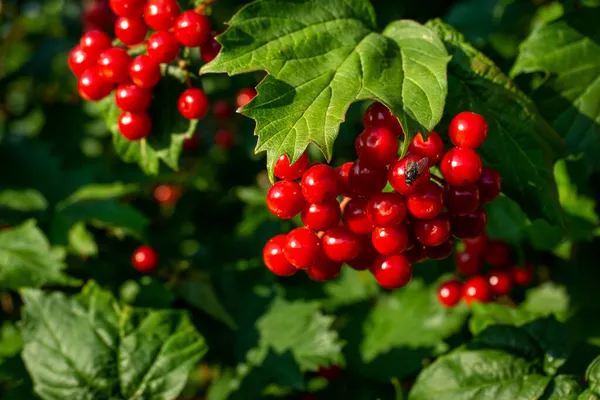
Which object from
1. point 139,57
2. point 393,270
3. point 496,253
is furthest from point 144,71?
point 496,253

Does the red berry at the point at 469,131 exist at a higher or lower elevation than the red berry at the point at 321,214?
higher

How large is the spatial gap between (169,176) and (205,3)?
1.71 m

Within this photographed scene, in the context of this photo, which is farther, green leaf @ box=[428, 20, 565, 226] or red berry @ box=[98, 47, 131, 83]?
red berry @ box=[98, 47, 131, 83]

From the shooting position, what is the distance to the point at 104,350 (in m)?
2.16

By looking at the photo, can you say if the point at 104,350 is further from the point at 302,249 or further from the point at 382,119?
the point at 382,119

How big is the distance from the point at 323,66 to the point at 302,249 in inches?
19.7

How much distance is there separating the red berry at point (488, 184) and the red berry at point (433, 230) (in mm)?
121

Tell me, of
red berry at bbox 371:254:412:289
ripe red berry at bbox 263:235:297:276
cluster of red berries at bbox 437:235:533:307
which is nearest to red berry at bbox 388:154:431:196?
red berry at bbox 371:254:412:289

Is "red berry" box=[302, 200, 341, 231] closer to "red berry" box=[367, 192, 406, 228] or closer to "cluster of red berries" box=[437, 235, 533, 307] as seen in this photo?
"red berry" box=[367, 192, 406, 228]

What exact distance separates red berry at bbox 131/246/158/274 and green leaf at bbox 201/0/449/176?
1183 mm

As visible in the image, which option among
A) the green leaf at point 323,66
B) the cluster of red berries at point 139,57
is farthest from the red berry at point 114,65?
the green leaf at point 323,66

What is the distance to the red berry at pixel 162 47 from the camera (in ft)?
6.26

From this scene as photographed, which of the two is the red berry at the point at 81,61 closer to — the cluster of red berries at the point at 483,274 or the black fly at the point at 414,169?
the black fly at the point at 414,169

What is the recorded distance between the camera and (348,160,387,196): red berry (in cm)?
155
